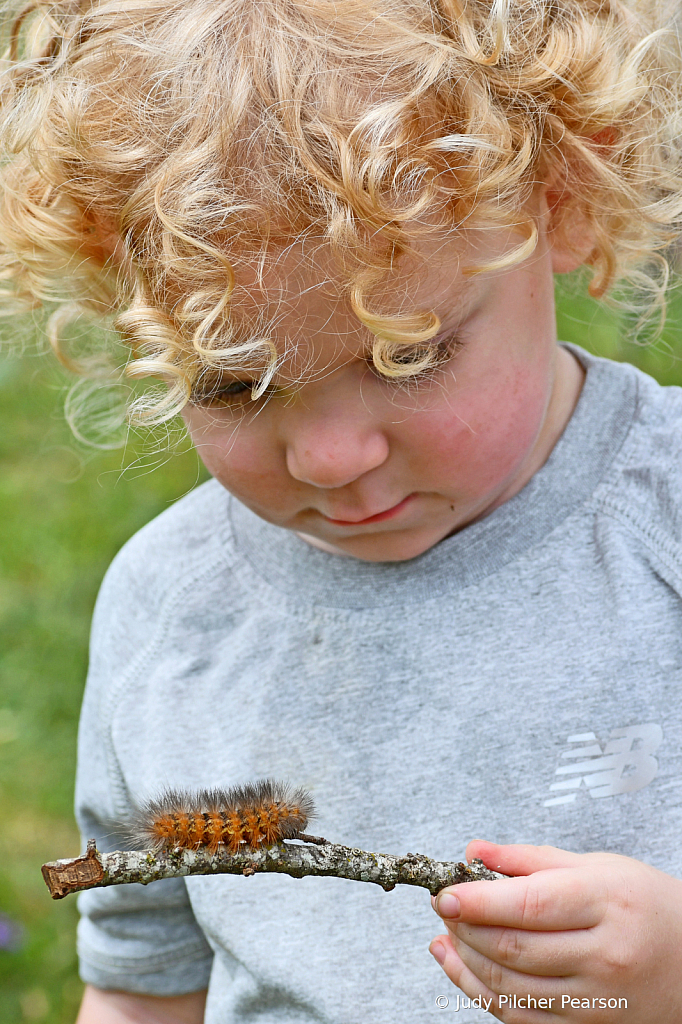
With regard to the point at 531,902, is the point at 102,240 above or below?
above

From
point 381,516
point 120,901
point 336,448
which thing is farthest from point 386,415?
point 120,901

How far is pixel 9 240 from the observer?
142 cm

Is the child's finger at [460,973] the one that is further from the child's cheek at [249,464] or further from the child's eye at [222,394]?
the child's eye at [222,394]

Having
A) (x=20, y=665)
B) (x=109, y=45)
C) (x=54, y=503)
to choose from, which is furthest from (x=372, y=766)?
(x=54, y=503)

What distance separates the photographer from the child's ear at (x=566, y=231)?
55.3 inches

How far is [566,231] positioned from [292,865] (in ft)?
3.10

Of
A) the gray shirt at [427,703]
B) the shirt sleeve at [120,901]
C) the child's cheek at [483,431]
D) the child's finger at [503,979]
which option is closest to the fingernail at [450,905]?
the child's finger at [503,979]

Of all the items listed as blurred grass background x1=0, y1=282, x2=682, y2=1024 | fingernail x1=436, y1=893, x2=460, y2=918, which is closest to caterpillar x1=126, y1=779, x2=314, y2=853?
fingernail x1=436, y1=893, x2=460, y2=918

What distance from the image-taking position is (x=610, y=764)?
148 cm

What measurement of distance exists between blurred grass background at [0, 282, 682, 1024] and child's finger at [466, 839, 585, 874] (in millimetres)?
1403

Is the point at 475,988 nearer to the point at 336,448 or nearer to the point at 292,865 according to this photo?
the point at 292,865

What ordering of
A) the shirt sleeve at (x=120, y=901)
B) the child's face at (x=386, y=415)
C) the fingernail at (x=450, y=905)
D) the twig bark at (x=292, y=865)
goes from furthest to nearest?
1. the shirt sleeve at (x=120, y=901)
2. the child's face at (x=386, y=415)
3. the fingernail at (x=450, y=905)
4. the twig bark at (x=292, y=865)

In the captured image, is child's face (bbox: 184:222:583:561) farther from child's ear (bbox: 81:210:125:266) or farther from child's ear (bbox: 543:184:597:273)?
child's ear (bbox: 81:210:125:266)

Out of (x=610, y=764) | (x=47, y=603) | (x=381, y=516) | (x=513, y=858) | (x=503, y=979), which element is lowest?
(x=47, y=603)
